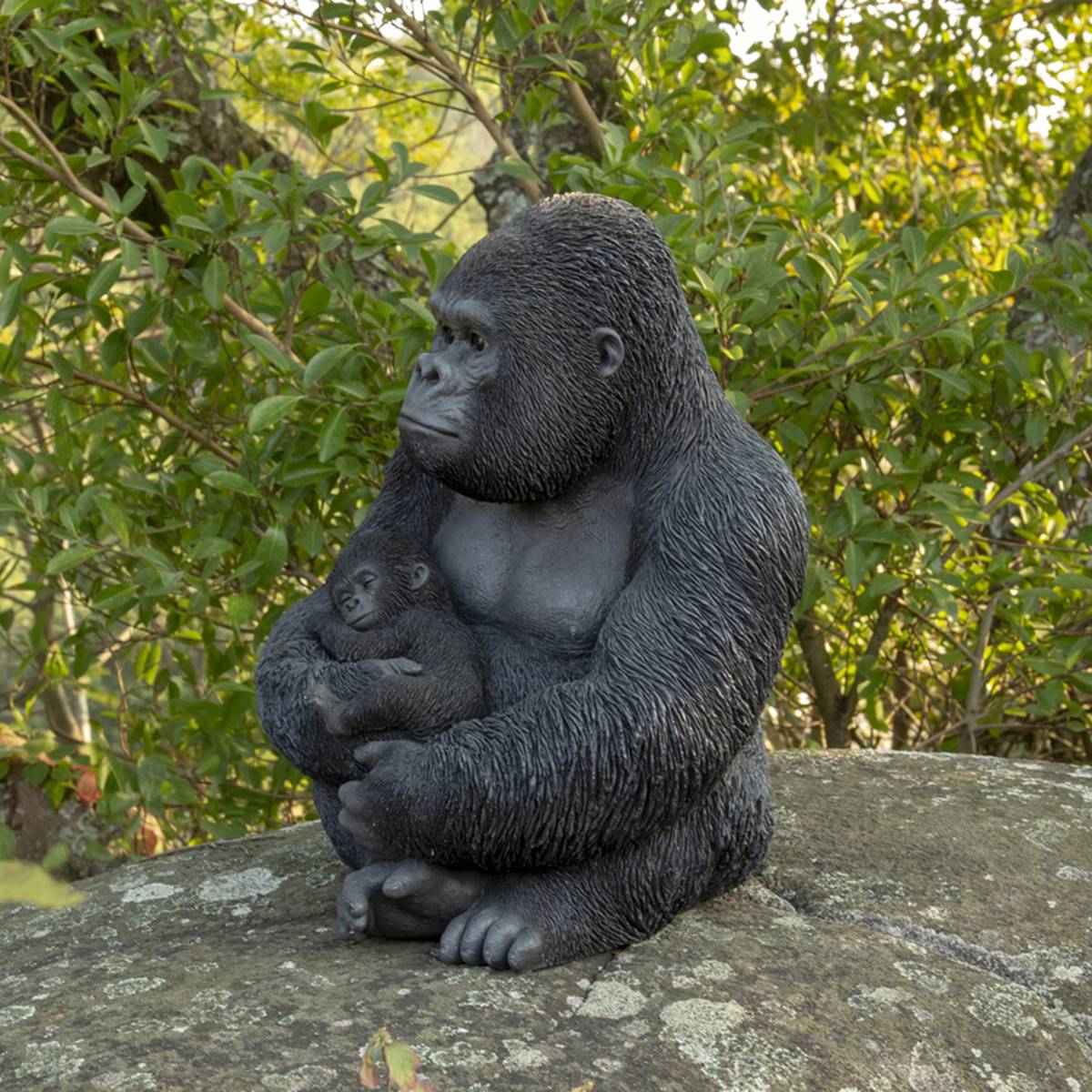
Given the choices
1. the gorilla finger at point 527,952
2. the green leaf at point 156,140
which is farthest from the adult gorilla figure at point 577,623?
the green leaf at point 156,140

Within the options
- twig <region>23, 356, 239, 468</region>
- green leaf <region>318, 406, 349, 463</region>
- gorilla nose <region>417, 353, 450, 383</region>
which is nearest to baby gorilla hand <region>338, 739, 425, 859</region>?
gorilla nose <region>417, 353, 450, 383</region>

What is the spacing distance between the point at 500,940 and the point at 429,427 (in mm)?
716

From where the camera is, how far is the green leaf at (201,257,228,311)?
3.10 meters

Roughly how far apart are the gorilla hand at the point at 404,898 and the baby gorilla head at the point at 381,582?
361 millimetres

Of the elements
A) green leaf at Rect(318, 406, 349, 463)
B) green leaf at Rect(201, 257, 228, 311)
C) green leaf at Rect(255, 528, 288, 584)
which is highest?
green leaf at Rect(201, 257, 228, 311)

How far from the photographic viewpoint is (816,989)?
1.99 m

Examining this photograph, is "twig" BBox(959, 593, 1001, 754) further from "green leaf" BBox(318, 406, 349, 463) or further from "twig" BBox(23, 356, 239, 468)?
"twig" BBox(23, 356, 239, 468)

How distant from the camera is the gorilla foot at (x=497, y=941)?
6.58 feet

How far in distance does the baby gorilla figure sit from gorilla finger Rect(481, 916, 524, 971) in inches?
11.2

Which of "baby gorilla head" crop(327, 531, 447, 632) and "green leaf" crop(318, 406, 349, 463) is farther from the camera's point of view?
"green leaf" crop(318, 406, 349, 463)

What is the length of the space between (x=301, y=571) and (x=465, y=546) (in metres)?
1.37

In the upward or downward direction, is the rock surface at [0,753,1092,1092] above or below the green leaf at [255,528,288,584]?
below

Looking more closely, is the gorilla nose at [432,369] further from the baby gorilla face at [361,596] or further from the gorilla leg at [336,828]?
the gorilla leg at [336,828]

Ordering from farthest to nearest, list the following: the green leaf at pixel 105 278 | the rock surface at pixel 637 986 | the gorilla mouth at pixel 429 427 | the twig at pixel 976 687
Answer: the twig at pixel 976 687, the green leaf at pixel 105 278, the gorilla mouth at pixel 429 427, the rock surface at pixel 637 986
